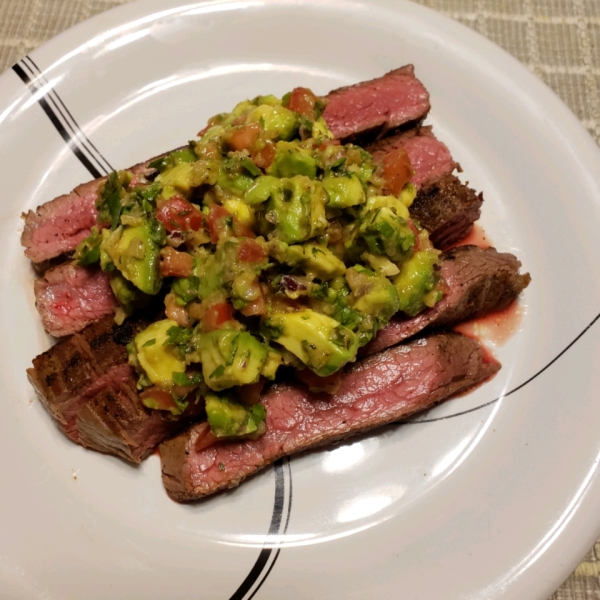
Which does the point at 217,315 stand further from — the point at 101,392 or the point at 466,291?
the point at 466,291

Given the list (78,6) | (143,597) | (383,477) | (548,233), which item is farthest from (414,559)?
(78,6)

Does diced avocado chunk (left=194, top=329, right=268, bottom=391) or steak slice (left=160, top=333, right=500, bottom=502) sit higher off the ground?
diced avocado chunk (left=194, top=329, right=268, bottom=391)

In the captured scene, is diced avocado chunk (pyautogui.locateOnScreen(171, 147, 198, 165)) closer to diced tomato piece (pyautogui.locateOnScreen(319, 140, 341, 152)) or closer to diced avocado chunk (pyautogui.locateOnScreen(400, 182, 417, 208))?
diced tomato piece (pyautogui.locateOnScreen(319, 140, 341, 152))

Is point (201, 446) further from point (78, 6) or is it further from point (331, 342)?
point (78, 6)

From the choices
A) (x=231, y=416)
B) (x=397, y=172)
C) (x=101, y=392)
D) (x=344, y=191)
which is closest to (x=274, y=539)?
(x=231, y=416)

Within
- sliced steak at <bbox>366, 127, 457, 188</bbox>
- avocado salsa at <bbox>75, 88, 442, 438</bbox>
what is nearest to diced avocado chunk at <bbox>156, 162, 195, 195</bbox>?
avocado salsa at <bbox>75, 88, 442, 438</bbox>

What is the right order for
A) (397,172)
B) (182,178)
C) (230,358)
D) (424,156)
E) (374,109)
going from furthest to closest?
(374,109), (424,156), (397,172), (182,178), (230,358)

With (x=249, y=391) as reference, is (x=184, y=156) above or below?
above
